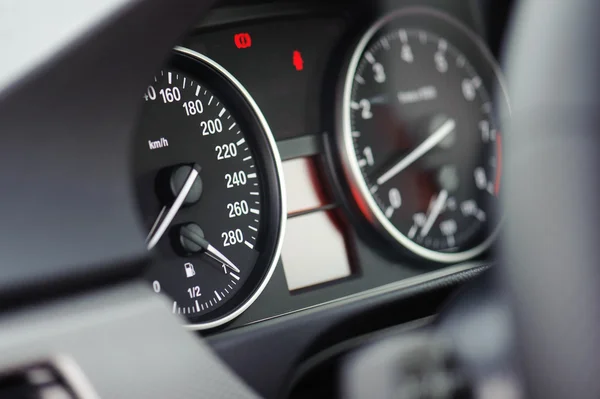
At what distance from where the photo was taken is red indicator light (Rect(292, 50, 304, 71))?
1.86 metres

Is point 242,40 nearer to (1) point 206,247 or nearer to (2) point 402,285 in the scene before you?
(1) point 206,247

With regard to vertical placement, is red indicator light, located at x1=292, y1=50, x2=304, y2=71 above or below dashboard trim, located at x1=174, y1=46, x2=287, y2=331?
above

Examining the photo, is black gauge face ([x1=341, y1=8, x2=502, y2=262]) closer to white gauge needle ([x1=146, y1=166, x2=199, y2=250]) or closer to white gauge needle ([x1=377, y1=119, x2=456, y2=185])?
white gauge needle ([x1=377, y1=119, x2=456, y2=185])

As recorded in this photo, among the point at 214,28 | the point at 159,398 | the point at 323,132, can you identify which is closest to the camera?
the point at 159,398

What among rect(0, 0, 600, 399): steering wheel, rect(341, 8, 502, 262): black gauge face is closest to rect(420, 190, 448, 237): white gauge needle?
rect(341, 8, 502, 262): black gauge face

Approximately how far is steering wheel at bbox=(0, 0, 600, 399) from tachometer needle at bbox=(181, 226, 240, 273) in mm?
587

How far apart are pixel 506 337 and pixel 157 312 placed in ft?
1.11

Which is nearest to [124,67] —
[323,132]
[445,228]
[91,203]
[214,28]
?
[91,203]

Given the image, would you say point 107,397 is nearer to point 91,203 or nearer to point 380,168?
point 91,203

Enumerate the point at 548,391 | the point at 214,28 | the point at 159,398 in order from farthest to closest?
the point at 214,28, the point at 159,398, the point at 548,391

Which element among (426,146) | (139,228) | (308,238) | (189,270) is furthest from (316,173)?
(139,228)

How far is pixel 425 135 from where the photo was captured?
78.2 inches

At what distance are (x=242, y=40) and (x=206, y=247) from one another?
39cm

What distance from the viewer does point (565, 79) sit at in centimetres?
89
